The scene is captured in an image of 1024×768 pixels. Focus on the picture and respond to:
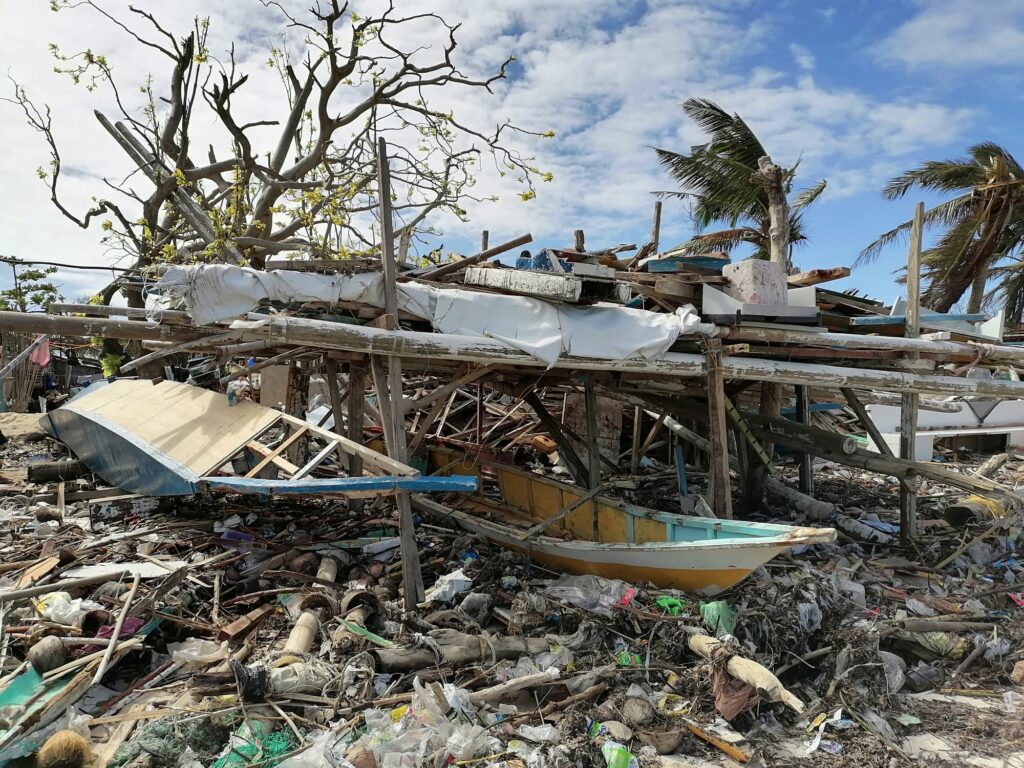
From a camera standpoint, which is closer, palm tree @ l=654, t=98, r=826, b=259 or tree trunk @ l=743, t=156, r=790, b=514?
tree trunk @ l=743, t=156, r=790, b=514

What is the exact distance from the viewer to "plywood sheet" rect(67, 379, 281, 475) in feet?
22.2

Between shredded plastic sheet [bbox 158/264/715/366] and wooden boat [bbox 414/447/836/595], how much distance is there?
6.07ft

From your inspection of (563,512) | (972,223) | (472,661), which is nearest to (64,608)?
(472,661)

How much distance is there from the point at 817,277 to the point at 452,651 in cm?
665

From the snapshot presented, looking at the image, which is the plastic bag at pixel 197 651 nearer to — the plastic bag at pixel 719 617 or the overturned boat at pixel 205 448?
the overturned boat at pixel 205 448

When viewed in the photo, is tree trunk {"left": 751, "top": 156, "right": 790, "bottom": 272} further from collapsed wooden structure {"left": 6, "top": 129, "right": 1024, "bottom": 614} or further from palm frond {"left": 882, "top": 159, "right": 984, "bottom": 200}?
palm frond {"left": 882, "top": 159, "right": 984, "bottom": 200}

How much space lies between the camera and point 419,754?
3.92 m

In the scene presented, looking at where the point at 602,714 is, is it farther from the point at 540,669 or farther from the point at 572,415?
the point at 572,415

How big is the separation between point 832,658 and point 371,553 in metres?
4.69

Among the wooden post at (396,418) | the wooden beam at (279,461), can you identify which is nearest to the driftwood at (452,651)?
the wooden post at (396,418)

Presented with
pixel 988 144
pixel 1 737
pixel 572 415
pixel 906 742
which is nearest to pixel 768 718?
pixel 906 742

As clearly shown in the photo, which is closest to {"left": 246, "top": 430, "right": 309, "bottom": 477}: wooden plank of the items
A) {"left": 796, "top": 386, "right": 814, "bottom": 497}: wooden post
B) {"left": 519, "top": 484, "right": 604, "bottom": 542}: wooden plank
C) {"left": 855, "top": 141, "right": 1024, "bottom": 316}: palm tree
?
{"left": 519, "top": 484, "right": 604, "bottom": 542}: wooden plank

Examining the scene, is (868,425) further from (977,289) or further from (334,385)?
(977,289)

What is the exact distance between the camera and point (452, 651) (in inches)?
200
